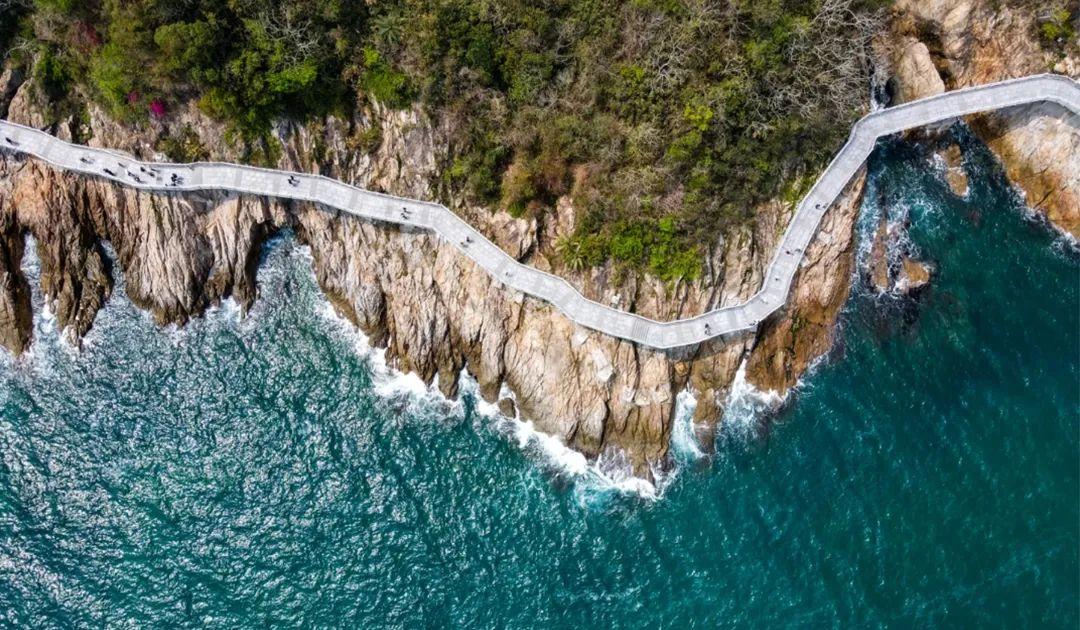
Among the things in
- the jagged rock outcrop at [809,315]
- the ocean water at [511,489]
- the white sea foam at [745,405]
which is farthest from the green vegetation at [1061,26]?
the white sea foam at [745,405]

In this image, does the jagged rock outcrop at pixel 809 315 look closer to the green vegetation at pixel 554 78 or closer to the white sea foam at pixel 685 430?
the white sea foam at pixel 685 430

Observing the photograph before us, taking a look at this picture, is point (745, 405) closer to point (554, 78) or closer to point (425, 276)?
point (425, 276)

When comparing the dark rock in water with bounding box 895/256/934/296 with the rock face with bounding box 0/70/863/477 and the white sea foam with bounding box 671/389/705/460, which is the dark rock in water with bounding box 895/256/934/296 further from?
the white sea foam with bounding box 671/389/705/460

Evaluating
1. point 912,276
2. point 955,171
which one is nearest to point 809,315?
point 912,276

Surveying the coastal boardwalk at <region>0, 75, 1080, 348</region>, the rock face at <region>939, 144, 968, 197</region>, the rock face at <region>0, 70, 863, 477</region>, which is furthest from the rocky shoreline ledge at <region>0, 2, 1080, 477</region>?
the rock face at <region>939, 144, 968, 197</region>

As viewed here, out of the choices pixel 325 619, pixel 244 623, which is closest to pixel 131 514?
pixel 244 623
